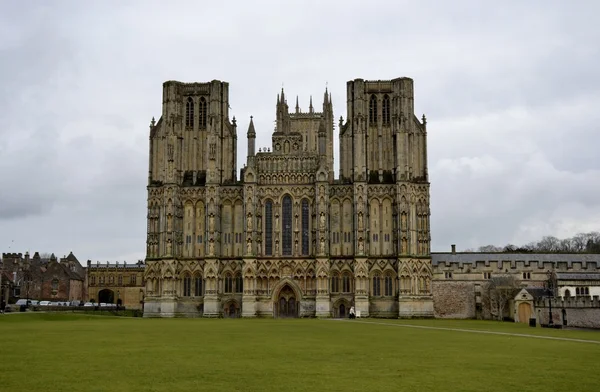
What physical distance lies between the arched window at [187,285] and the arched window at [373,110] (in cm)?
A: 3183

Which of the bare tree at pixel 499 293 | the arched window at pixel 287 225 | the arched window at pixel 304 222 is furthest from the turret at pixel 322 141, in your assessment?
the bare tree at pixel 499 293

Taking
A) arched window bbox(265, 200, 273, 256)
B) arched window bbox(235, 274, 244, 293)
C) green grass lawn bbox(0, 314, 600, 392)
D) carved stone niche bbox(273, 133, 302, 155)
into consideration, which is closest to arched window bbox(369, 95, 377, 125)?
carved stone niche bbox(273, 133, 302, 155)

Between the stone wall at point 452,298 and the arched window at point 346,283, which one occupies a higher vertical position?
the arched window at point 346,283

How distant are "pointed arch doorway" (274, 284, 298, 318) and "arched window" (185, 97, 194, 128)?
2607 cm

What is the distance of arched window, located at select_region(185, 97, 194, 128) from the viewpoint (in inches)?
3893

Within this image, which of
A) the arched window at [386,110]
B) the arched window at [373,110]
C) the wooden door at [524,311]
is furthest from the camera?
the arched window at [373,110]

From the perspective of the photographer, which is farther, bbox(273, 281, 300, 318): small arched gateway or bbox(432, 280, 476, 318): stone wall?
bbox(273, 281, 300, 318): small arched gateway

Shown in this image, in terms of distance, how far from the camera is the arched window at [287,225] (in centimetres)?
9331

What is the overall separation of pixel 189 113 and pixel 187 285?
2365cm

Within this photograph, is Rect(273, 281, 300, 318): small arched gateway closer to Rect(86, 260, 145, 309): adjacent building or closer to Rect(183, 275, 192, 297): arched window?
Rect(183, 275, 192, 297): arched window

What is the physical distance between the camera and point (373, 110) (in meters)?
96.6

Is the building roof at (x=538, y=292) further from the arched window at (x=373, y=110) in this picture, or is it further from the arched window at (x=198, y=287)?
the arched window at (x=198, y=287)

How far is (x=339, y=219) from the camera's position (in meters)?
93.4

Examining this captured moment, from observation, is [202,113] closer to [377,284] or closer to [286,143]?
[286,143]
